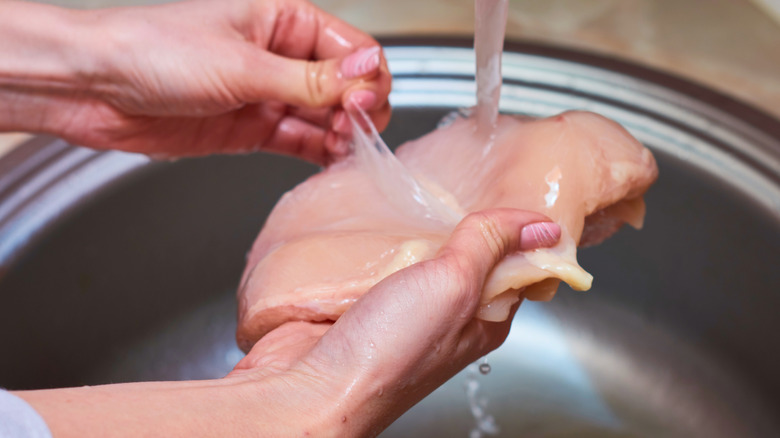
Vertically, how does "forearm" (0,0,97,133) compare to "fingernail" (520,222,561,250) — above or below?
below

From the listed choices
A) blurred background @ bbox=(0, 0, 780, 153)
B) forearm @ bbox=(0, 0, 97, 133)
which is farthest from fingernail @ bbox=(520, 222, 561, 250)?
blurred background @ bbox=(0, 0, 780, 153)

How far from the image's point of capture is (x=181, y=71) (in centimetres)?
83

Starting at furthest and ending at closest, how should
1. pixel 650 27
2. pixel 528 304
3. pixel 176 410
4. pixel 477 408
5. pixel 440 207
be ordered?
pixel 650 27 < pixel 528 304 < pixel 477 408 < pixel 440 207 < pixel 176 410

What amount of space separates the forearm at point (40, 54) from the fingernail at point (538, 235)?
593 millimetres

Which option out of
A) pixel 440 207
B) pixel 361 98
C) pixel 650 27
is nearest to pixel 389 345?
pixel 440 207

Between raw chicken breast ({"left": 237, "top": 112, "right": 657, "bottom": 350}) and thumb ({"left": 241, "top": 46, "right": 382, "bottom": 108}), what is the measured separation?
94 mm

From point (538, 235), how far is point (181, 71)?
1.59 feet

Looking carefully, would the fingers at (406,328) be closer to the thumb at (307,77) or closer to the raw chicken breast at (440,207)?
the raw chicken breast at (440,207)

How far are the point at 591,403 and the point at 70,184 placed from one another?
864mm

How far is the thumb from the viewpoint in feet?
2.73

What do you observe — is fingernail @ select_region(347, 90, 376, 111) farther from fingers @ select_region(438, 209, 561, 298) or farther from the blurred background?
the blurred background

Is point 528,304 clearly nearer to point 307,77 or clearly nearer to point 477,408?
point 477,408

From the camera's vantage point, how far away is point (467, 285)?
0.58 metres

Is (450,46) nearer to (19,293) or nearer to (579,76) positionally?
(579,76)
